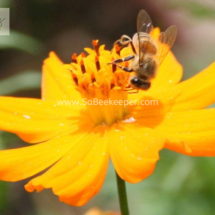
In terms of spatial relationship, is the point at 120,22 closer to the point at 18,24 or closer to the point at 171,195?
the point at 18,24

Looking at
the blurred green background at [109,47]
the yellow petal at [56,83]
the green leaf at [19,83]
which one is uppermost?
the yellow petal at [56,83]

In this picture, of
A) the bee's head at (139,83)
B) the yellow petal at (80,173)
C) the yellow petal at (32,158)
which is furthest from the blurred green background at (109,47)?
the bee's head at (139,83)

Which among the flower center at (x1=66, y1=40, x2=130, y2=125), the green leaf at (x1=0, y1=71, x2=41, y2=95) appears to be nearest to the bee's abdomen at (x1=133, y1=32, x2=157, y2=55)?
the flower center at (x1=66, y1=40, x2=130, y2=125)

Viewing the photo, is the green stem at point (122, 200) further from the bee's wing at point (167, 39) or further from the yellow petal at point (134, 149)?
the bee's wing at point (167, 39)

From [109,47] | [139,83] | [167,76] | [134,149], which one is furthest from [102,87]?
[109,47]

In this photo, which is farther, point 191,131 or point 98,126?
point 98,126

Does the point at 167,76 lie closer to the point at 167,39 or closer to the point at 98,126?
the point at 167,39

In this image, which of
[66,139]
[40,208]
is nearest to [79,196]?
[66,139]
